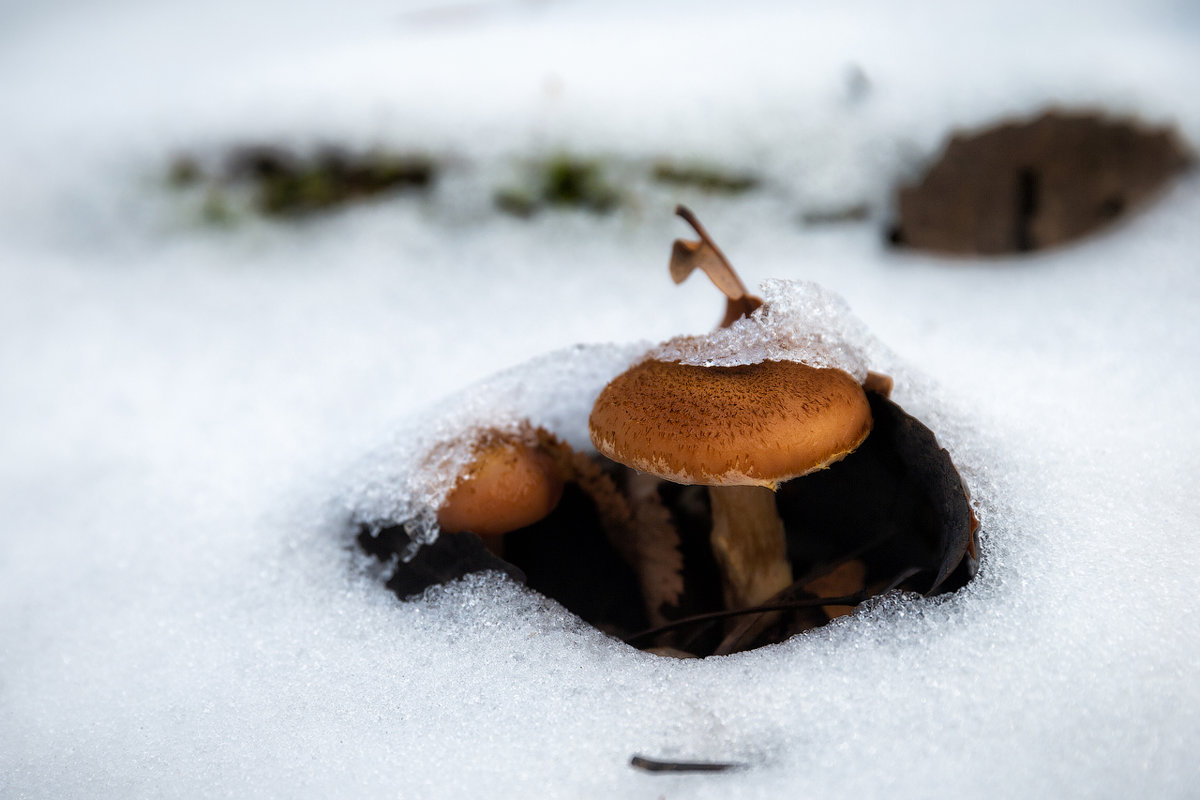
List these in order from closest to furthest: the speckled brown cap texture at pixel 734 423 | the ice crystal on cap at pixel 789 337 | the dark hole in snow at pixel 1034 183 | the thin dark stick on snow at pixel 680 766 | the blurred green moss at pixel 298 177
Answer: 1. the thin dark stick on snow at pixel 680 766
2. the speckled brown cap texture at pixel 734 423
3. the ice crystal on cap at pixel 789 337
4. the dark hole in snow at pixel 1034 183
5. the blurred green moss at pixel 298 177

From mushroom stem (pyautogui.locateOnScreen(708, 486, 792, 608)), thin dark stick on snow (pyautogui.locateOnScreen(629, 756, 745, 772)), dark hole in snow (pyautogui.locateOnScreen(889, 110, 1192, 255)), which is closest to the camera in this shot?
thin dark stick on snow (pyautogui.locateOnScreen(629, 756, 745, 772))

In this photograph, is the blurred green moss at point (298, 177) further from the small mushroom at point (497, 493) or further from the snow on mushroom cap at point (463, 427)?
the small mushroom at point (497, 493)

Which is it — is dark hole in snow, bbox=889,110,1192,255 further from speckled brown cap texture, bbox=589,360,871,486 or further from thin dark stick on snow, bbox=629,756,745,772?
thin dark stick on snow, bbox=629,756,745,772

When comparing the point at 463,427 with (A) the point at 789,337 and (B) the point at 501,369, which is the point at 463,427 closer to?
(B) the point at 501,369

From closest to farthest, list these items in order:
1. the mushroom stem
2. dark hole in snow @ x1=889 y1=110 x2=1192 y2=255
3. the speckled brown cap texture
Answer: the speckled brown cap texture
the mushroom stem
dark hole in snow @ x1=889 y1=110 x2=1192 y2=255

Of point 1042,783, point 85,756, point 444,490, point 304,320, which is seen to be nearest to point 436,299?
point 304,320

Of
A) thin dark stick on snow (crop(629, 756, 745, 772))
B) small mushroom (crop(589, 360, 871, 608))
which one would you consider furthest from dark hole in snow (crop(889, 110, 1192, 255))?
thin dark stick on snow (crop(629, 756, 745, 772))

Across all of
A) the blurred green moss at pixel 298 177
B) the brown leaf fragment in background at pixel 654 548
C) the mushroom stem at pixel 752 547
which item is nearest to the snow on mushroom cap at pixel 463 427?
the brown leaf fragment in background at pixel 654 548
